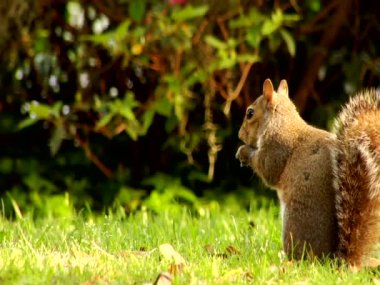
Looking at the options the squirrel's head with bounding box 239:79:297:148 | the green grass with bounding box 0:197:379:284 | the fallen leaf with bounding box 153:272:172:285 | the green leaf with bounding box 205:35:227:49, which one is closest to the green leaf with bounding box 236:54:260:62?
the green leaf with bounding box 205:35:227:49

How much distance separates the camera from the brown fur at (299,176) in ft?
12.6

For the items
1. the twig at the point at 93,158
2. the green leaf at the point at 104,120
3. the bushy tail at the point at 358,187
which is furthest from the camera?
the twig at the point at 93,158

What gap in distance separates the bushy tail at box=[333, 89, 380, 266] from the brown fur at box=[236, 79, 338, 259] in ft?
0.21

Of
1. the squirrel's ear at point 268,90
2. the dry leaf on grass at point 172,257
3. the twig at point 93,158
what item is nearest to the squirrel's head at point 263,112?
the squirrel's ear at point 268,90

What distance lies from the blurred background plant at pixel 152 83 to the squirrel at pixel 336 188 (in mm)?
1911

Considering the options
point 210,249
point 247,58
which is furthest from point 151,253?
point 247,58

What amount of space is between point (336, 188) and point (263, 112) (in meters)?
0.58

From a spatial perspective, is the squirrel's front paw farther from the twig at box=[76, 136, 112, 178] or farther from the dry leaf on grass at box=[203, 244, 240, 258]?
the twig at box=[76, 136, 112, 178]

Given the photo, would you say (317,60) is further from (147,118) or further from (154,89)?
(147,118)

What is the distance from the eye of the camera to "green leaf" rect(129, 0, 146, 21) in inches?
228

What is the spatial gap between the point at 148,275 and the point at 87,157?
124 inches

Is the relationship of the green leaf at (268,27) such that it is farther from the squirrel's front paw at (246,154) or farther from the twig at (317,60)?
the squirrel's front paw at (246,154)

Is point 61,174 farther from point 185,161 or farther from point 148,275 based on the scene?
point 148,275

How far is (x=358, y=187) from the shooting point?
380 centimetres
